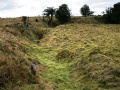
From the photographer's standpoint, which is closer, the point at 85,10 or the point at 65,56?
the point at 65,56

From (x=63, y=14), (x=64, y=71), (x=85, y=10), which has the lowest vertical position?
(x=64, y=71)

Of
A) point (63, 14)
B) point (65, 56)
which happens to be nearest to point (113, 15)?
point (63, 14)

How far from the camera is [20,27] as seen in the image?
136 feet

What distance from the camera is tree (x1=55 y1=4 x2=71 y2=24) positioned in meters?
70.0

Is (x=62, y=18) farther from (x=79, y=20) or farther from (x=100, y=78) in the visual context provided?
(x=100, y=78)

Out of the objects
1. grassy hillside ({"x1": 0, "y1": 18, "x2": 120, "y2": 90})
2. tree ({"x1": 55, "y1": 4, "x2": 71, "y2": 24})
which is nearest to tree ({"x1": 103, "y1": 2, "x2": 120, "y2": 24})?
tree ({"x1": 55, "y1": 4, "x2": 71, "y2": 24})

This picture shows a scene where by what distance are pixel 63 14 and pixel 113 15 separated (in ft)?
54.3

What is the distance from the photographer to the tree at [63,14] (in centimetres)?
7000

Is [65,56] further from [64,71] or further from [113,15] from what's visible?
[113,15]

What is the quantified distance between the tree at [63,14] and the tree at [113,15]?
13.5 m

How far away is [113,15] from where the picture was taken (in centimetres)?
7244

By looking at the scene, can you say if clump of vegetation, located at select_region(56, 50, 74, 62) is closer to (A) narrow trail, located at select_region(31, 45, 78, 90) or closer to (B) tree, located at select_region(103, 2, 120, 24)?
(A) narrow trail, located at select_region(31, 45, 78, 90)

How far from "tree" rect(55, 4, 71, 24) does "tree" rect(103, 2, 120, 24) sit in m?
13.5

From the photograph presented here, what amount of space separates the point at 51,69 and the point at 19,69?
242 inches
